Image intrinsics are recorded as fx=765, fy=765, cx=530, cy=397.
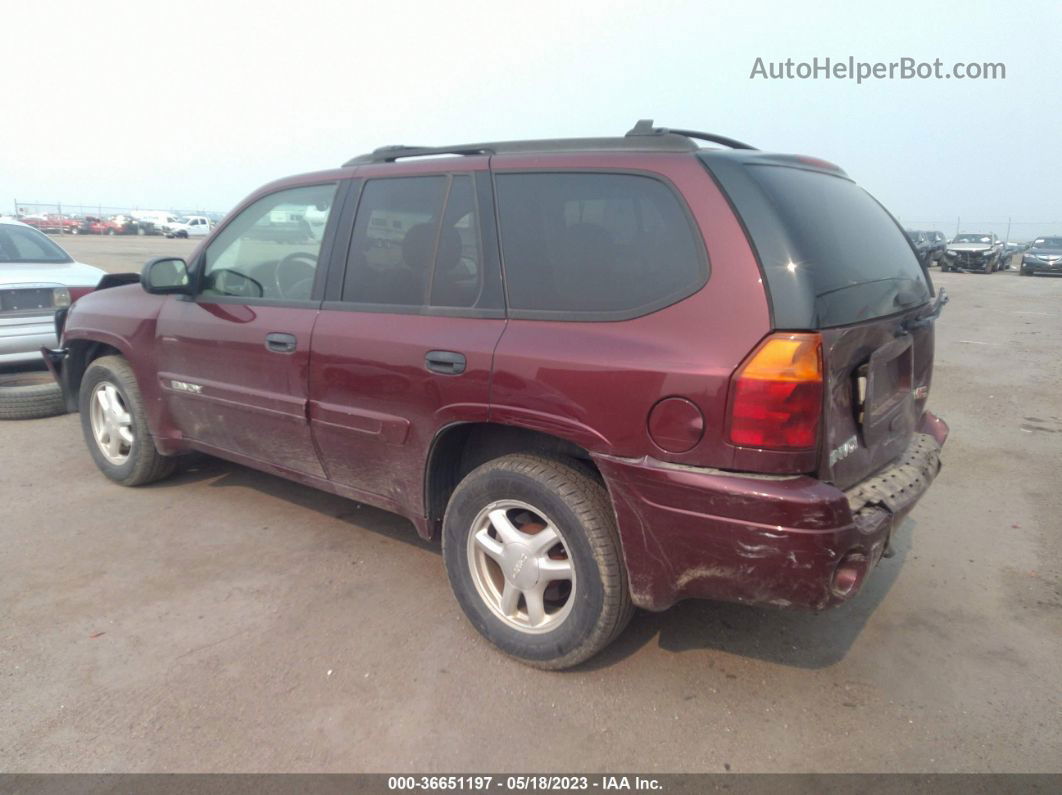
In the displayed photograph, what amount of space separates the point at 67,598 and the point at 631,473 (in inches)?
103

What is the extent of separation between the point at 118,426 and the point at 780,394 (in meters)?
4.05

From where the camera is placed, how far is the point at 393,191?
3377 millimetres

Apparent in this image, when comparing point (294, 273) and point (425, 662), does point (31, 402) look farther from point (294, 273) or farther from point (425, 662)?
point (425, 662)

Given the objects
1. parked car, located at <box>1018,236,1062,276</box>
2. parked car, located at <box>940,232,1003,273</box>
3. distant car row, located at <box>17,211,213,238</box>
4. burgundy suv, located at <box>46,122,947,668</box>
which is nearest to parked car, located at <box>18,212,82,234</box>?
distant car row, located at <box>17,211,213,238</box>

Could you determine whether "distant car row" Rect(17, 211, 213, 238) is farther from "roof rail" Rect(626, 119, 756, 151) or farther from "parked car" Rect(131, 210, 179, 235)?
"roof rail" Rect(626, 119, 756, 151)

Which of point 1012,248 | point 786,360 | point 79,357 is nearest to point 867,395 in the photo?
point 786,360

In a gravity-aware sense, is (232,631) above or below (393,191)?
below

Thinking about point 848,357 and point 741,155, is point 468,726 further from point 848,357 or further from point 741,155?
point 741,155

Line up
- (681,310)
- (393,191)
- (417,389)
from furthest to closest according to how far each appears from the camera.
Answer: (393,191) → (417,389) → (681,310)

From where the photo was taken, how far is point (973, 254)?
29797 millimetres

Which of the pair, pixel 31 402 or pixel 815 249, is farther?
pixel 31 402

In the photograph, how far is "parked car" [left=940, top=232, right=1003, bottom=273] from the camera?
97.8 ft

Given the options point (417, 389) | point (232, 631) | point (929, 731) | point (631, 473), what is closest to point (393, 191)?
point (417, 389)

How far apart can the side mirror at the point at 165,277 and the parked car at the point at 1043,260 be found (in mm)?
31519
